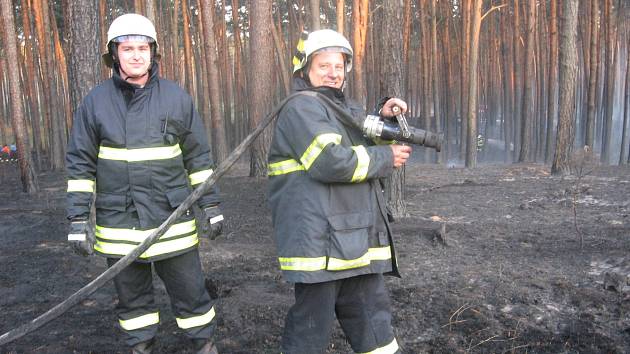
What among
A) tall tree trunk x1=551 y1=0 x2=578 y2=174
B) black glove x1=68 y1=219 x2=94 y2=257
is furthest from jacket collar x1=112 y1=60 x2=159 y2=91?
tall tree trunk x1=551 y1=0 x2=578 y2=174

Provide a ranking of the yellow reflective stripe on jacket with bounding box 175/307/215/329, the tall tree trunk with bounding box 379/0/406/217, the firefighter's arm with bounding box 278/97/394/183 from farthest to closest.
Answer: the tall tree trunk with bounding box 379/0/406/217
the yellow reflective stripe on jacket with bounding box 175/307/215/329
the firefighter's arm with bounding box 278/97/394/183

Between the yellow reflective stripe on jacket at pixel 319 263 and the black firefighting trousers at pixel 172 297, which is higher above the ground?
the yellow reflective stripe on jacket at pixel 319 263

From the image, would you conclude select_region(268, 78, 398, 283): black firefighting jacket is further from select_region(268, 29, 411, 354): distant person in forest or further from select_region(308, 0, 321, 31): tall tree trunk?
select_region(308, 0, 321, 31): tall tree trunk

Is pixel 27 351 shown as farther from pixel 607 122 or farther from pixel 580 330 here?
pixel 607 122

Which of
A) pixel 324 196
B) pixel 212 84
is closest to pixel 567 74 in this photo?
pixel 212 84

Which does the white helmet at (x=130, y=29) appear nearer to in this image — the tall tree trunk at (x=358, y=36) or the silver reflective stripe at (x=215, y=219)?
the silver reflective stripe at (x=215, y=219)

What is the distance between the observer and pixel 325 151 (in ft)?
7.59

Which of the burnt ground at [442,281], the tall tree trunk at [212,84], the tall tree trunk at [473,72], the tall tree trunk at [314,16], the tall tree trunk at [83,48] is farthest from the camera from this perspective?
the tall tree trunk at [473,72]

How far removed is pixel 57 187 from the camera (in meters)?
11.2

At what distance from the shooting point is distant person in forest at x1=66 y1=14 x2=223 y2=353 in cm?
287

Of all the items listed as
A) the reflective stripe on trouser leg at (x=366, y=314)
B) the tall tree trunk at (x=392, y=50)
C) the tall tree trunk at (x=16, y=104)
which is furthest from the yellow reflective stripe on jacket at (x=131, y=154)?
the tall tree trunk at (x=16, y=104)

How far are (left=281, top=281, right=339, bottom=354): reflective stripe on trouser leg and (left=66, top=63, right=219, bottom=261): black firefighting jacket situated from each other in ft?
2.89

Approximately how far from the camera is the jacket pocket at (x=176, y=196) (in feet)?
9.68

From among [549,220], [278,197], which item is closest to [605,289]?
[549,220]
